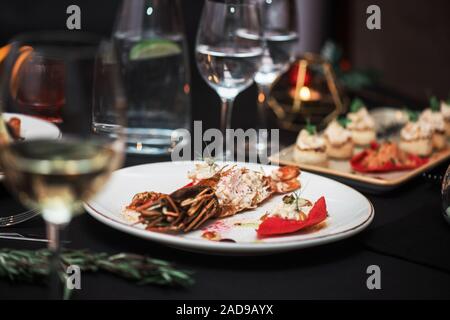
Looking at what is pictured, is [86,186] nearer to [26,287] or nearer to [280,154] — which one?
[26,287]

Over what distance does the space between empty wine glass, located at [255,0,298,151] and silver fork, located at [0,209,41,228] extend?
2.30 ft

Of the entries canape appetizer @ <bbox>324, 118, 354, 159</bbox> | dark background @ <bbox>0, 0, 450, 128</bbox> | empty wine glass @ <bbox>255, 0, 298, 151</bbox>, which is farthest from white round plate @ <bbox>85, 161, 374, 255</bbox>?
dark background @ <bbox>0, 0, 450, 128</bbox>

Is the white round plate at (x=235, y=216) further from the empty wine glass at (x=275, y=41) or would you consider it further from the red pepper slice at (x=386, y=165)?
the empty wine glass at (x=275, y=41)

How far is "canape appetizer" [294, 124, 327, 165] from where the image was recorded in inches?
61.5

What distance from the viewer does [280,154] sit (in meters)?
1.64

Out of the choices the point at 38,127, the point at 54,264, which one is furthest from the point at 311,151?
the point at 54,264

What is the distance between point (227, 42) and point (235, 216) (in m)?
0.45

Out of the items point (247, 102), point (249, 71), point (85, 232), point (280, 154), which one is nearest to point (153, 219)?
point (85, 232)

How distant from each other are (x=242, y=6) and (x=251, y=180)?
436mm

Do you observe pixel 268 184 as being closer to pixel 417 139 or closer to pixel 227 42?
pixel 227 42

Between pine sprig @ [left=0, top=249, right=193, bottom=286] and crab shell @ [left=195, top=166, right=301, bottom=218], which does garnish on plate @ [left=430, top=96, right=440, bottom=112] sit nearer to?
crab shell @ [left=195, top=166, right=301, bottom=218]

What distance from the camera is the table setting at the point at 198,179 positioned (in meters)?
0.73

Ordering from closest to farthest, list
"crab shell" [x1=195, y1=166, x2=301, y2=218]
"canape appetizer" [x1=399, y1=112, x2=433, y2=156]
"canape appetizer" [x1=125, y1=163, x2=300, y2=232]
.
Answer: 1. "canape appetizer" [x1=125, y1=163, x2=300, y2=232]
2. "crab shell" [x1=195, y1=166, x2=301, y2=218]
3. "canape appetizer" [x1=399, y1=112, x2=433, y2=156]

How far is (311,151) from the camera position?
156 centimetres
